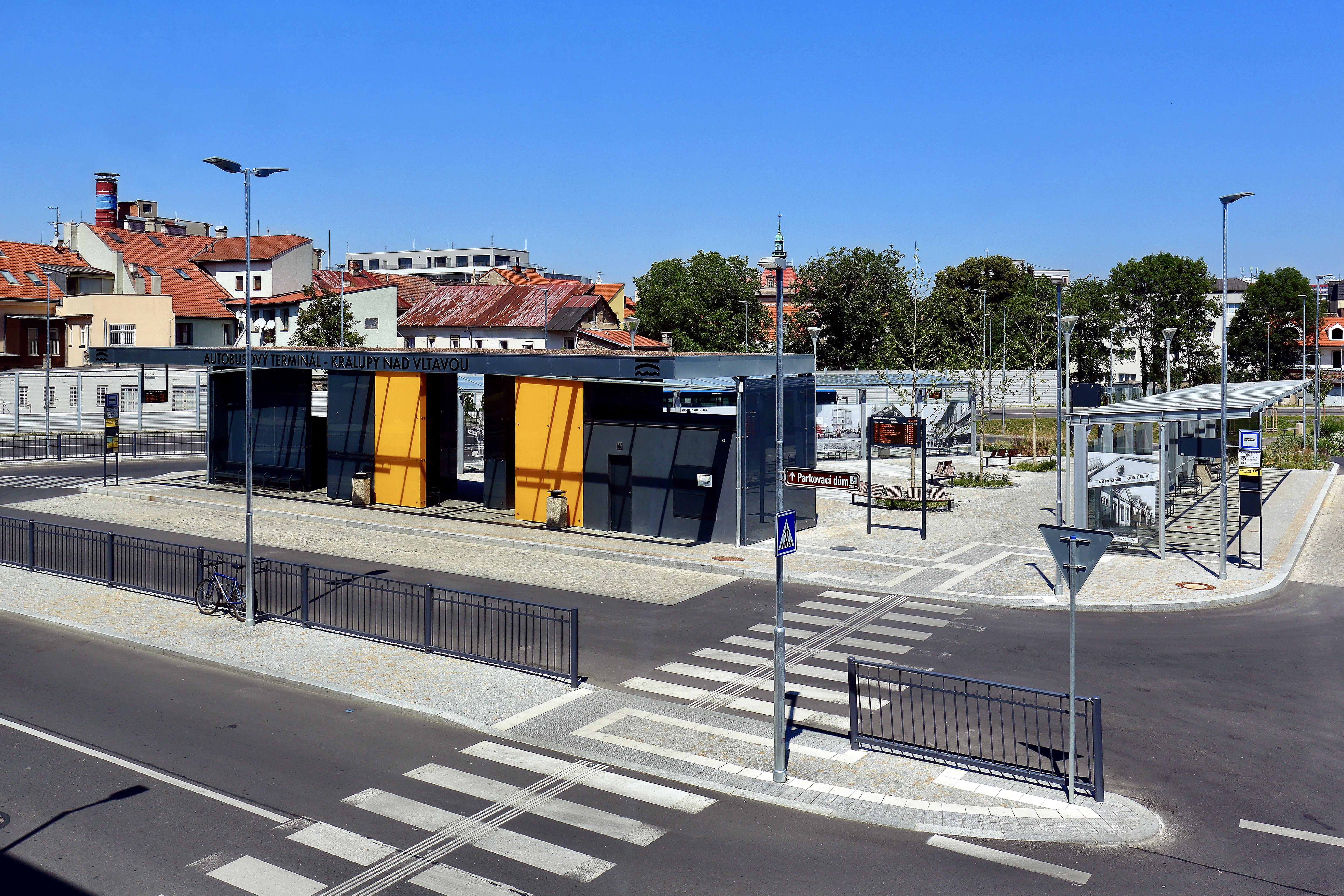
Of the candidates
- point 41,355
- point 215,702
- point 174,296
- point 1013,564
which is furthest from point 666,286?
point 215,702

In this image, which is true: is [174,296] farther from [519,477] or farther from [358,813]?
[358,813]

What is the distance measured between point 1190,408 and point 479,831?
19444 millimetres

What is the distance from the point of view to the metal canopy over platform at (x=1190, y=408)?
21.4m

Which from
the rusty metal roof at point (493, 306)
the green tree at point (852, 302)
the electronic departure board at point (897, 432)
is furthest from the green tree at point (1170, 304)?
the electronic departure board at point (897, 432)

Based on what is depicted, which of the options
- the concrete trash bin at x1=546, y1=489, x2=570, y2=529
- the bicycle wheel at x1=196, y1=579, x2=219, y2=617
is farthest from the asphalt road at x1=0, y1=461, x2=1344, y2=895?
the concrete trash bin at x1=546, y1=489, x2=570, y2=529

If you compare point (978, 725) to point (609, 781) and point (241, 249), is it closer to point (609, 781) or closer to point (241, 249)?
point (609, 781)

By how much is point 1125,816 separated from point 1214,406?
1882cm

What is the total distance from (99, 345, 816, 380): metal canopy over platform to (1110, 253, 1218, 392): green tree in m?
67.0

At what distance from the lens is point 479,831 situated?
893 cm

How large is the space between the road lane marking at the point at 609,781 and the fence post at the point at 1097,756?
3.54 meters

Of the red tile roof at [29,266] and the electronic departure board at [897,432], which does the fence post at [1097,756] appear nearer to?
the electronic departure board at [897,432]

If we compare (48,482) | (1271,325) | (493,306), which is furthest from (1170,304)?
(48,482)

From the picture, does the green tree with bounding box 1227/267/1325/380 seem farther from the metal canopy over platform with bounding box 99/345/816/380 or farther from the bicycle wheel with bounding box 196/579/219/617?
the bicycle wheel with bounding box 196/579/219/617

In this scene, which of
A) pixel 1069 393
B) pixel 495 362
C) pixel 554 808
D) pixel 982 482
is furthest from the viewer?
pixel 982 482
